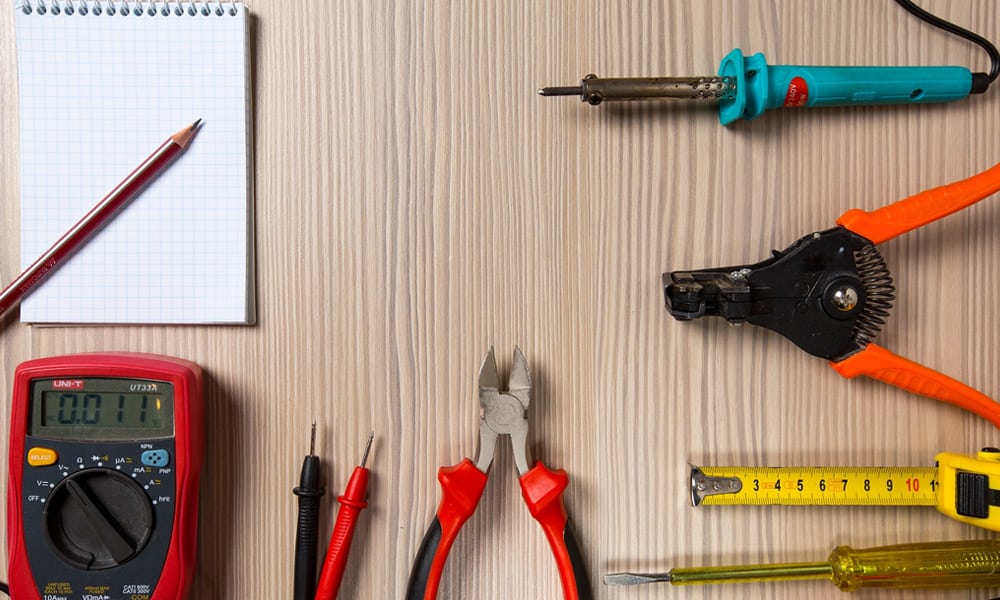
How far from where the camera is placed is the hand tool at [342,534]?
0.64 m

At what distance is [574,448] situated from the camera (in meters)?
0.70

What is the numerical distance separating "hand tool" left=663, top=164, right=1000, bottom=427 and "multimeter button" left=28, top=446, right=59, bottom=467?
1.99 ft

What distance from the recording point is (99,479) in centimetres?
63

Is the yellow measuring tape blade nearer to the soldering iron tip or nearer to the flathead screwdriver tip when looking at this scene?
the flathead screwdriver tip

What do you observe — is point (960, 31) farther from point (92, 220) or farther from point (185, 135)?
point (92, 220)

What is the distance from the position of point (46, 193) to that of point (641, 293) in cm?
63

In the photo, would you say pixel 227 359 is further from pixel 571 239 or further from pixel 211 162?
pixel 571 239

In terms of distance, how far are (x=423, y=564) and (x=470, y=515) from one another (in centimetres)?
6

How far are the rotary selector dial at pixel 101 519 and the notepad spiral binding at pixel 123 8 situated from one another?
458mm

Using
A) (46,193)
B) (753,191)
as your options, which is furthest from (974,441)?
(46,193)

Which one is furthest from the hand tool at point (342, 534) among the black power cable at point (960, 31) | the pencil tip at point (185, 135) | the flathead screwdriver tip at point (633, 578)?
the black power cable at point (960, 31)

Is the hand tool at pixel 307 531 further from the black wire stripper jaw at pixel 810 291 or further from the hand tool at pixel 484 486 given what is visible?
the black wire stripper jaw at pixel 810 291

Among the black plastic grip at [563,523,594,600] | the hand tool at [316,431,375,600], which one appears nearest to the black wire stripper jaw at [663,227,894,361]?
the black plastic grip at [563,523,594,600]

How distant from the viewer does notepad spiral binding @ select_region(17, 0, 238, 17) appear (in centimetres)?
67
